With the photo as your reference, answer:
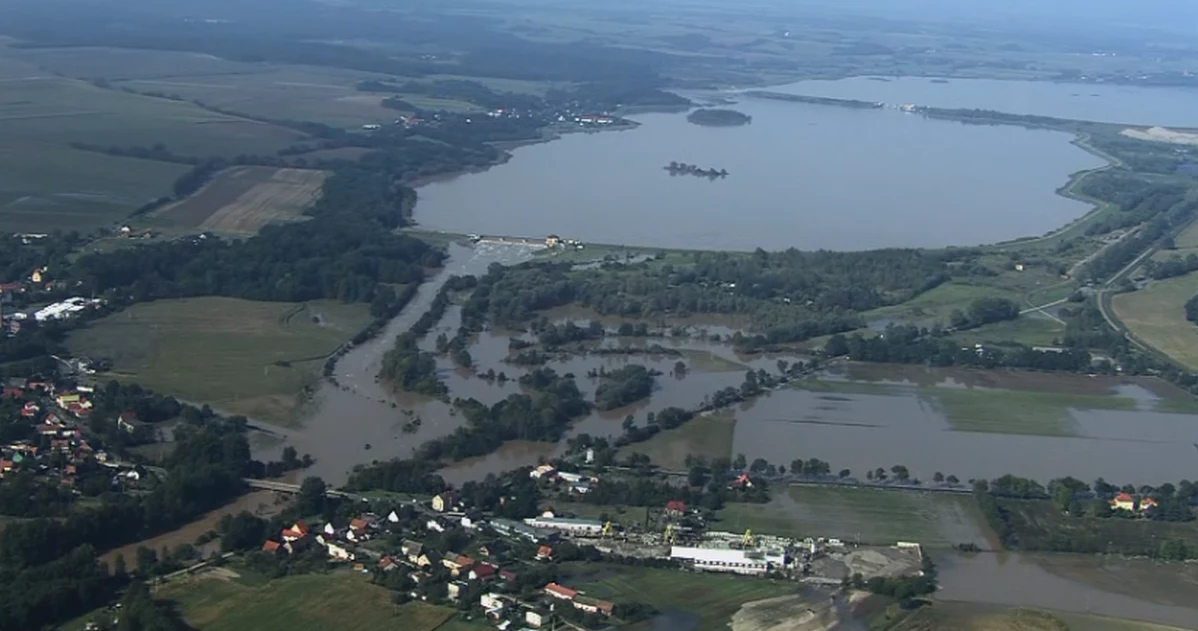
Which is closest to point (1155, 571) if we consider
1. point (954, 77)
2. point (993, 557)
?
point (993, 557)

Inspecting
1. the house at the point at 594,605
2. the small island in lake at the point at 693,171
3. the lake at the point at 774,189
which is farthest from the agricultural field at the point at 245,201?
the house at the point at 594,605

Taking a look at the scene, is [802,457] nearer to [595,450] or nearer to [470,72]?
[595,450]

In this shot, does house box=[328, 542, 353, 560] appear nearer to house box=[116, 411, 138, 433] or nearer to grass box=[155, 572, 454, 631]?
grass box=[155, 572, 454, 631]

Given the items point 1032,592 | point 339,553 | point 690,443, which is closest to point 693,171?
point 690,443

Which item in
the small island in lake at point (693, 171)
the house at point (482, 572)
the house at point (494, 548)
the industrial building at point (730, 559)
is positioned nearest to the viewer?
the house at point (482, 572)

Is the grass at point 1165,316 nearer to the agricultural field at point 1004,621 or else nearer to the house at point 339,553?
the agricultural field at point 1004,621

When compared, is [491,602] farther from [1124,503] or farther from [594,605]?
[1124,503]
